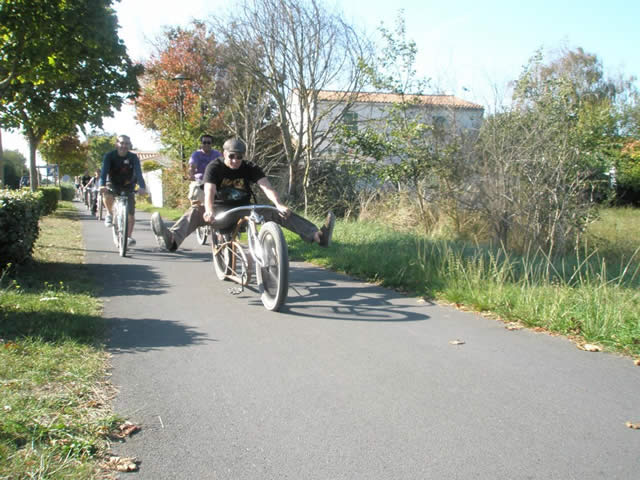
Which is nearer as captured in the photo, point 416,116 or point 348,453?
point 348,453

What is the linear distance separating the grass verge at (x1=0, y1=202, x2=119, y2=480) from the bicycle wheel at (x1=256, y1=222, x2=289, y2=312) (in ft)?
5.35

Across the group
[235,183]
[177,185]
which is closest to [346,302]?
[235,183]

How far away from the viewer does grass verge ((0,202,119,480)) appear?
2551 millimetres

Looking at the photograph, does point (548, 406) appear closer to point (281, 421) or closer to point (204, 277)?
point (281, 421)

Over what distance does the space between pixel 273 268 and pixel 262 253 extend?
218mm

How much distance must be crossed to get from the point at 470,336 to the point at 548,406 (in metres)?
1.59

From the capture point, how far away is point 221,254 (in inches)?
295

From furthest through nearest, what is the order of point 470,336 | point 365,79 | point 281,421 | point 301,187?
1. point 301,187
2. point 365,79
3. point 470,336
4. point 281,421

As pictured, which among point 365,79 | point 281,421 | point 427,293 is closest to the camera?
point 281,421

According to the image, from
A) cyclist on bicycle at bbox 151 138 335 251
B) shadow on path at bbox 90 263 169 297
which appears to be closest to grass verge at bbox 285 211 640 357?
cyclist on bicycle at bbox 151 138 335 251

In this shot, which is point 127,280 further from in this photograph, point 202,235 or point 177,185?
point 177,185

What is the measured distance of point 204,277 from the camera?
26.1 ft

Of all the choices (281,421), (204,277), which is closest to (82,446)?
(281,421)

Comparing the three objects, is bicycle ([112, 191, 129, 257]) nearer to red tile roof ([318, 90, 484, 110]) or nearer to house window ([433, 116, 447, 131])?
house window ([433, 116, 447, 131])
